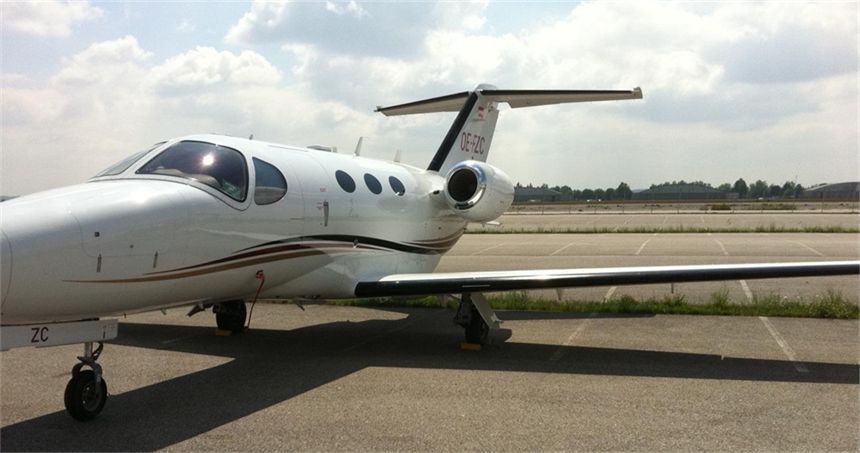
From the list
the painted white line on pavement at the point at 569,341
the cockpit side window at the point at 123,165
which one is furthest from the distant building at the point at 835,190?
the cockpit side window at the point at 123,165

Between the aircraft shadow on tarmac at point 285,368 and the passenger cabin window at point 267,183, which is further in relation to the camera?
the passenger cabin window at point 267,183

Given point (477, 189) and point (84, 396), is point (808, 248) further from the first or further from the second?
point (84, 396)

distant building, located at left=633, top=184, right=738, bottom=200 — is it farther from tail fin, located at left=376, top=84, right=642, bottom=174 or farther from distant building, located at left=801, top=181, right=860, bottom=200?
tail fin, located at left=376, top=84, right=642, bottom=174

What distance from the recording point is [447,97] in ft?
49.8

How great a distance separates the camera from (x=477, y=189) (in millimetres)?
12070

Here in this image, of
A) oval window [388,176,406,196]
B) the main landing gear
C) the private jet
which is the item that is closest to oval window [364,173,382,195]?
the private jet

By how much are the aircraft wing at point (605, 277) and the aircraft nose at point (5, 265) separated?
5.02 m

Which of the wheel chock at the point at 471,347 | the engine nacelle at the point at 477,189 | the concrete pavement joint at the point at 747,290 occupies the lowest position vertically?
the wheel chock at the point at 471,347

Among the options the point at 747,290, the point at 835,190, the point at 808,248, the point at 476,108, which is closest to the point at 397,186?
the point at 476,108

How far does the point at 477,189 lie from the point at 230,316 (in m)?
4.52

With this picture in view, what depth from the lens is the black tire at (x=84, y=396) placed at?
20.8ft

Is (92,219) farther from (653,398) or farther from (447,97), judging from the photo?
(447,97)

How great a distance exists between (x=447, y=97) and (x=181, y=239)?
9078mm

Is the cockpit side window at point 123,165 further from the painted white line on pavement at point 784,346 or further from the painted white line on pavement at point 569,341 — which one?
the painted white line on pavement at point 784,346
